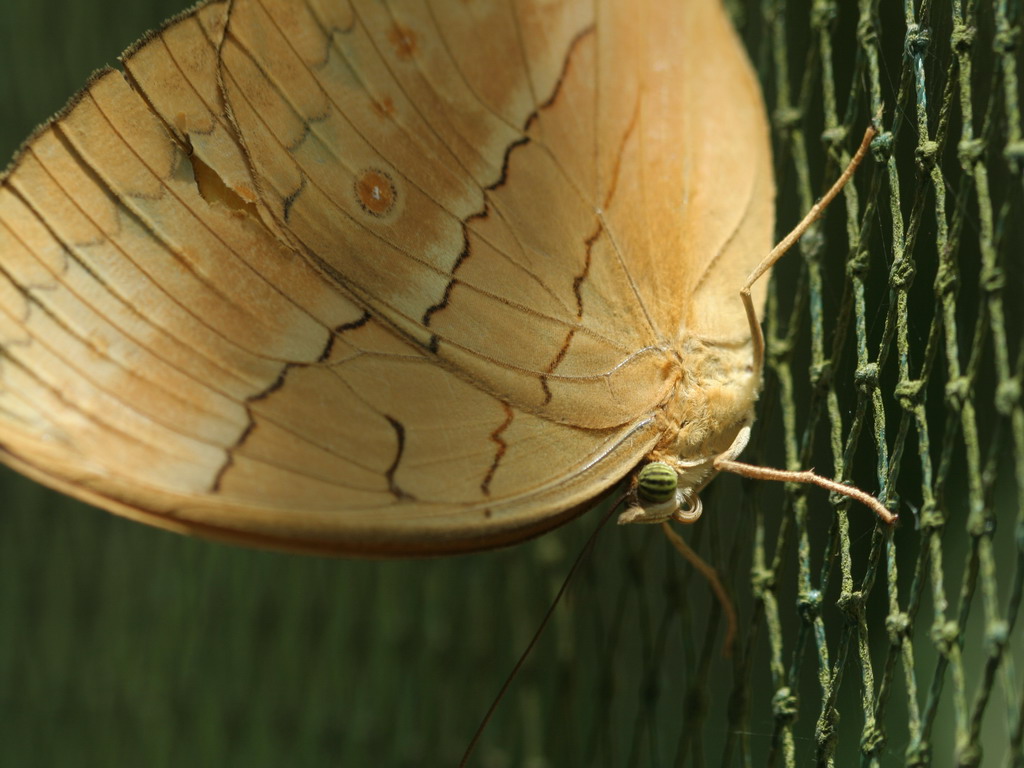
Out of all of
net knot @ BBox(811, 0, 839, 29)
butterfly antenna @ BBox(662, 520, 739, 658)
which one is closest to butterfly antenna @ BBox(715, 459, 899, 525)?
butterfly antenna @ BBox(662, 520, 739, 658)

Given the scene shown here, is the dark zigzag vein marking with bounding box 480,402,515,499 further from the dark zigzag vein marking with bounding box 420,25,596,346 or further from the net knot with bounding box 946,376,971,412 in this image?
the net knot with bounding box 946,376,971,412

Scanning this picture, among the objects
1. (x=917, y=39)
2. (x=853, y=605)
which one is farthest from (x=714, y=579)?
(x=917, y=39)

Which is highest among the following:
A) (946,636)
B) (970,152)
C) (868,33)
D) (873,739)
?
(868,33)

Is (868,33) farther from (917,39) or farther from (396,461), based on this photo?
(396,461)

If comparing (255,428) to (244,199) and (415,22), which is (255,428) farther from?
(415,22)

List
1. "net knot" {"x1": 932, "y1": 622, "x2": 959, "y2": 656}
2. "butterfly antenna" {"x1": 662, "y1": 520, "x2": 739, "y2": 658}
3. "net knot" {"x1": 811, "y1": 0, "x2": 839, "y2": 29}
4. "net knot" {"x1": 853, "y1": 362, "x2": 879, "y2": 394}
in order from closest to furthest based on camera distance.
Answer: "net knot" {"x1": 932, "y1": 622, "x2": 959, "y2": 656}
"net knot" {"x1": 853, "y1": 362, "x2": 879, "y2": 394}
"net knot" {"x1": 811, "y1": 0, "x2": 839, "y2": 29}
"butterfly antenna" {"x1": 662, "y1": 520, "x2": 739, "y2": 658}
